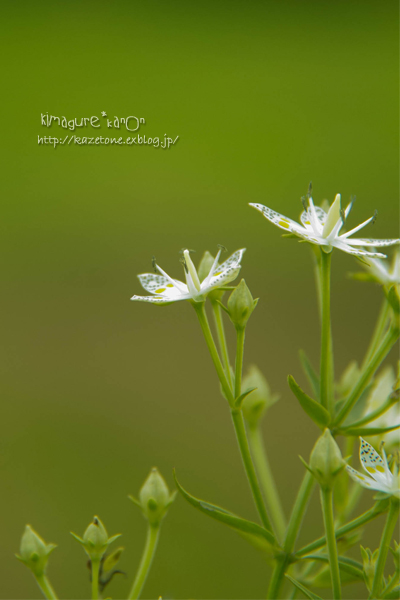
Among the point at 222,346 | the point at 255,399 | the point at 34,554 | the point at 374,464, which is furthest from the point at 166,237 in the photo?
the point at 374,464

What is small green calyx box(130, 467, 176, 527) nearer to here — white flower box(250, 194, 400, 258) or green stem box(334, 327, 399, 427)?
green stem box(334, 327, 399, 427)

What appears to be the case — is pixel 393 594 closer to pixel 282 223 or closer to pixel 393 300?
pixel 393 300

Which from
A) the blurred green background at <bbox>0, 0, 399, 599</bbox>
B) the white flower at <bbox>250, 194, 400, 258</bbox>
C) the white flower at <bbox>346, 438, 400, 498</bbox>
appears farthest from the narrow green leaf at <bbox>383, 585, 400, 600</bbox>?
the blurred green background at <bbox>0, 0, 399, 599</bbox>

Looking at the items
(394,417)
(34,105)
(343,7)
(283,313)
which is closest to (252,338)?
(283,313)

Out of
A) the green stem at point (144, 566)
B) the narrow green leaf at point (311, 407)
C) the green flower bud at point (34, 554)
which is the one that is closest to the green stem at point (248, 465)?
the narrow green leaf at point (311, 407)

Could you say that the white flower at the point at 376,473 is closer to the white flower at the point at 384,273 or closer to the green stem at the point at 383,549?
the green stem at the point at 383,549

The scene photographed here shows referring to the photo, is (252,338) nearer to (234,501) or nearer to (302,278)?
(302,278)
